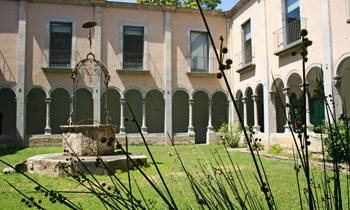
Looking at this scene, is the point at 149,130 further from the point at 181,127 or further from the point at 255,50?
the point at 255,50

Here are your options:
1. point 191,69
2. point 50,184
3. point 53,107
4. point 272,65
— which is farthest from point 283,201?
point 53,107

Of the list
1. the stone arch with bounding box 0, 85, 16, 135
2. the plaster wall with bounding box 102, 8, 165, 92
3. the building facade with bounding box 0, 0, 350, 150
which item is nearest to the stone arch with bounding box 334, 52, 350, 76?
the building facade with bounding box 0, 0, 350, 150

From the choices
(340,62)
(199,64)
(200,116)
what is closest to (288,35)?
(340,62)

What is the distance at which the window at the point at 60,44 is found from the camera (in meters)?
15.5

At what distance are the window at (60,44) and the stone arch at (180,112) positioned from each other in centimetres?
678

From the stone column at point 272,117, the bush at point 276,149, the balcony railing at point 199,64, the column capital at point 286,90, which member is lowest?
the bush at point 276,149

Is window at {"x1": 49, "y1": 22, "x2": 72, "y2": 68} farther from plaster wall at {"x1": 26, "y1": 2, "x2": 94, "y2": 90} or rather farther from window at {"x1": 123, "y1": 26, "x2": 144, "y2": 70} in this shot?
window at {"x1": 123, "y1": 26, "x2": 144, "y2": 70}

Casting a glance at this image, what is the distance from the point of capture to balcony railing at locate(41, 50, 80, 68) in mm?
15365

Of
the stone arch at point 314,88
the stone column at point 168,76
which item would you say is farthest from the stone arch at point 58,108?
the stone arch at point 314,88

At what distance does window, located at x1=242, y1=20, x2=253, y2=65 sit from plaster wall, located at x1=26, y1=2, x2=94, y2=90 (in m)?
8.29

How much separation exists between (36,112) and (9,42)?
4.28m

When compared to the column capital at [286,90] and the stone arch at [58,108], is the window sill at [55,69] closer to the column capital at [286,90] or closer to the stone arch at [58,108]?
the stone arch at [58,108]

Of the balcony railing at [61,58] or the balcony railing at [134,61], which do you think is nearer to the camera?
the balcony railing at [61,58]

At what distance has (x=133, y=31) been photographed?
653 inches
